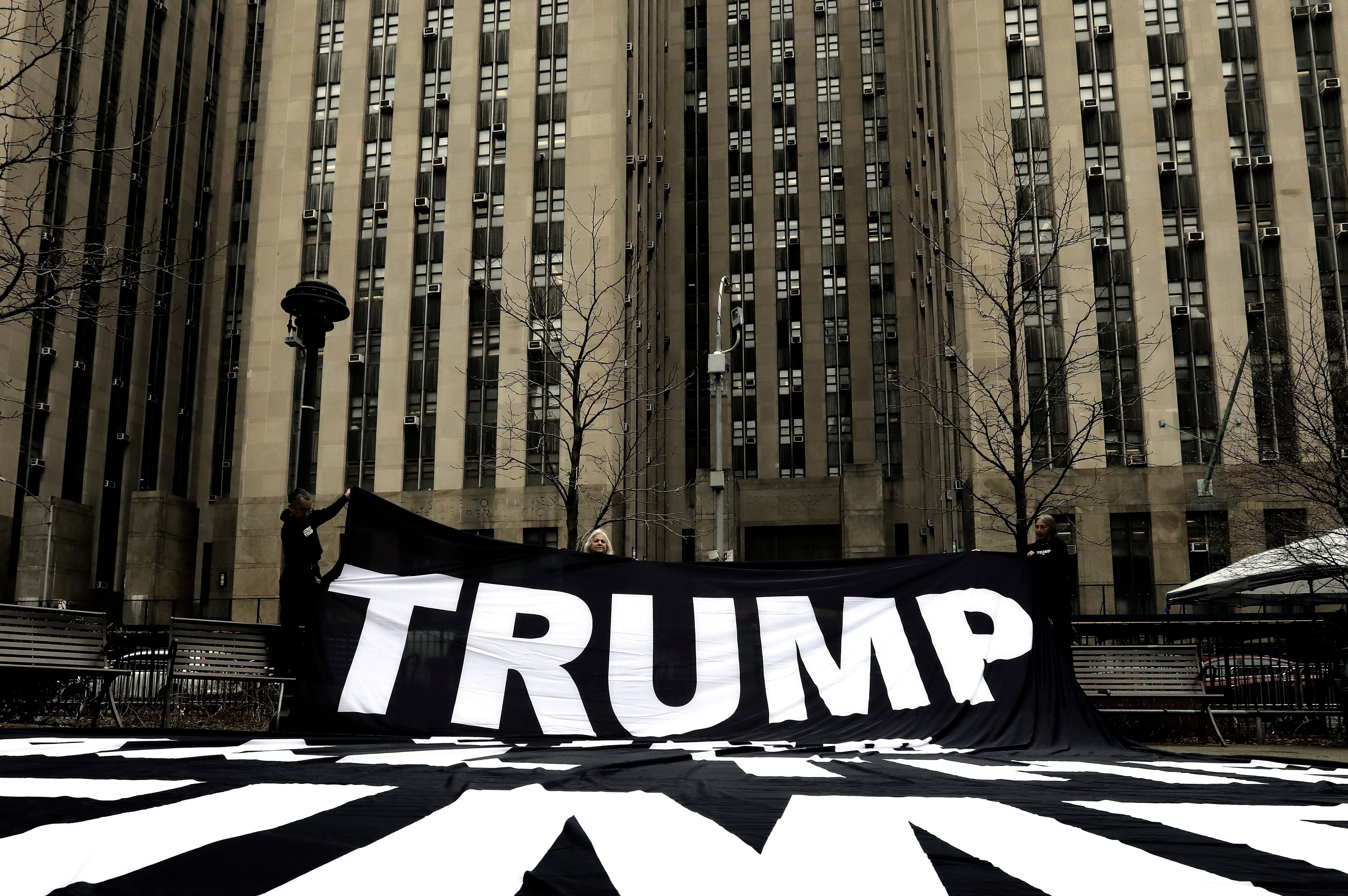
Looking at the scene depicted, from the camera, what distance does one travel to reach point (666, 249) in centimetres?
6153

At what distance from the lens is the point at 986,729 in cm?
980

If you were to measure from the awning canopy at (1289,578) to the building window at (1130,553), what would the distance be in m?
21.6

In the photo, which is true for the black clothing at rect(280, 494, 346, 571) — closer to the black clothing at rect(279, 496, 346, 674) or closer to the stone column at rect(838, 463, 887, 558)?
the black clothing at rect(279, 496, 346, 674)

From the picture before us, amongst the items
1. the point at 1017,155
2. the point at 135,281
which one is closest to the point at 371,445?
the point at 1017,155

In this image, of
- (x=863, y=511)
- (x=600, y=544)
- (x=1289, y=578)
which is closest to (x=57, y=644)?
(x=600, y=544)

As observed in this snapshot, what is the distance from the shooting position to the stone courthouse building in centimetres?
4269

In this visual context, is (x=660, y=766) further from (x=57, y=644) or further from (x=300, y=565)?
(x=57, y=644)

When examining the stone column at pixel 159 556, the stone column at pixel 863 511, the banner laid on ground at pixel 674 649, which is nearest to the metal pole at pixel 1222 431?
the stone column at pixel 863 511

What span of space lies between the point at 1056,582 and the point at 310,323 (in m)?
8.74

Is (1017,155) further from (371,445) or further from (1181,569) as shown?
(371,445)

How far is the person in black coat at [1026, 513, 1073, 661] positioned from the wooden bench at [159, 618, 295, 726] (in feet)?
25.7

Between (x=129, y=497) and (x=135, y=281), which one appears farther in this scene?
(x=129, y=497)

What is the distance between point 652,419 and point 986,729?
132ft

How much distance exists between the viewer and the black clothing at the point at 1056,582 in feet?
36.1
